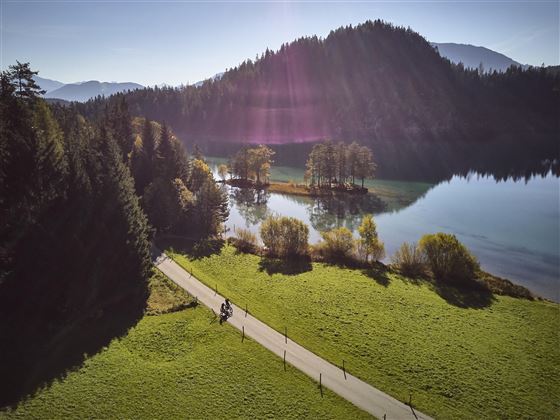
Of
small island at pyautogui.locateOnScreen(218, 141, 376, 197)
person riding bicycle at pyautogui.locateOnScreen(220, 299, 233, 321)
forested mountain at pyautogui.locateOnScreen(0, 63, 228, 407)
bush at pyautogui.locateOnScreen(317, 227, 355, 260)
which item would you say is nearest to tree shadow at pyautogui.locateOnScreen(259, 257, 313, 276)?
bush at pyautogui.locateOnScreen(317, 227, 355, 260)

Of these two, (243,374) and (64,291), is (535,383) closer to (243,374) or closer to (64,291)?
(243,374)

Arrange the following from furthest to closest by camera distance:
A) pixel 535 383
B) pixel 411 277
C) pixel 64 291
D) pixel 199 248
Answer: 1. pixel 199 248
2. pixel 411 277
3. pixel 64 291
4. pixel 535 383

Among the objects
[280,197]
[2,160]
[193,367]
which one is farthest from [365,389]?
[280,197]

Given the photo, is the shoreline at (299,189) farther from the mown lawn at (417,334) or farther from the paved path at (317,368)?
the paved path at (317,368)

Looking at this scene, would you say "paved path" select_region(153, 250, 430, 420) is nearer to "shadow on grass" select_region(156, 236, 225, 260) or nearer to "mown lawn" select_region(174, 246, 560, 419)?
"mown lawn" select_region(174, 246, 560, 419)

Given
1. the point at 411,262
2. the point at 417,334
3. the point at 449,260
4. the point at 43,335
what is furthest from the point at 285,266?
the point at 43,335

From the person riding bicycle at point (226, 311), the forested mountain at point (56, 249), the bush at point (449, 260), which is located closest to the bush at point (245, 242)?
the forested mountain at point (56, 249)
